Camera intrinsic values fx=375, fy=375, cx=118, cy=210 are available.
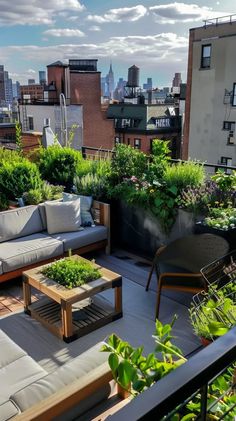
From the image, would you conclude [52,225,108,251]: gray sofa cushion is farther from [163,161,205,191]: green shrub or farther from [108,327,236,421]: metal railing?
[108,327,236,421]: metal railing

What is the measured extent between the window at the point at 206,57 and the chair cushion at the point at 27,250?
661 inches

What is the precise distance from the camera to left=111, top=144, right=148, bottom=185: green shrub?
17.4ft

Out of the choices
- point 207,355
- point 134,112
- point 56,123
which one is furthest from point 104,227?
point 134,112

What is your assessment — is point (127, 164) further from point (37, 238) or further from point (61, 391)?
point (61, 391)

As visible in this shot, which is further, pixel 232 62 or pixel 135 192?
pixel 232 62

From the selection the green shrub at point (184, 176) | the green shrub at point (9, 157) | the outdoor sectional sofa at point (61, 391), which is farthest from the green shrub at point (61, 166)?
the outdoor sectional sofa at point (61, 391)

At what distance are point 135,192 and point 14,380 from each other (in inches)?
118

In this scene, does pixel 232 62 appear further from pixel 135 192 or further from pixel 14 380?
pixel 14 380

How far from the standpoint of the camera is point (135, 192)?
4.84 metres

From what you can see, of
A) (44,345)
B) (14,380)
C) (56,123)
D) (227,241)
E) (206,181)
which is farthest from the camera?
(56,123)

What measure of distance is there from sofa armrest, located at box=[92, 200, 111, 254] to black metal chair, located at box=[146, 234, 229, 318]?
1.25 metres

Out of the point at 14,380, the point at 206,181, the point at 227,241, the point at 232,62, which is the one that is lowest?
the point at 14,380

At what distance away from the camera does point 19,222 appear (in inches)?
179

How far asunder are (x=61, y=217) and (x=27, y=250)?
0.70 m
